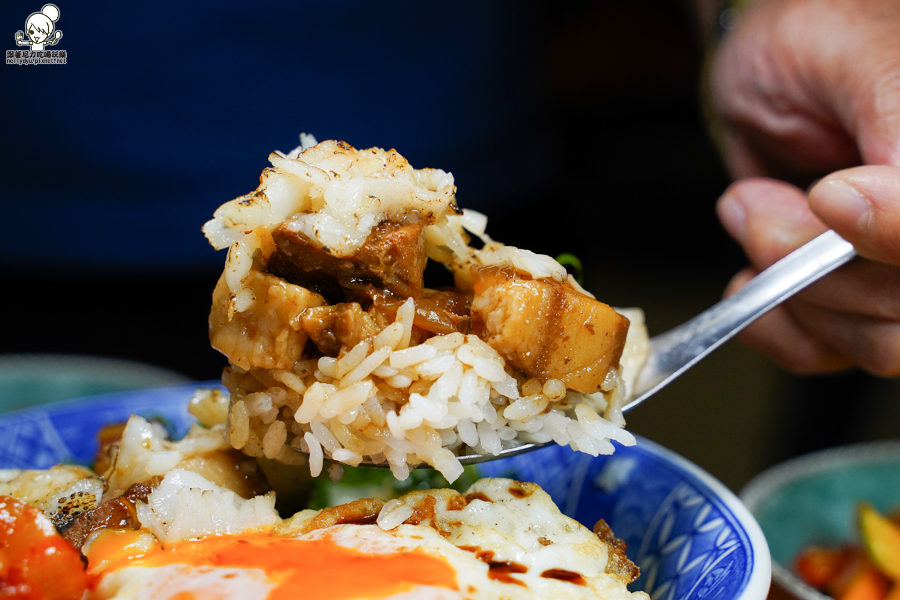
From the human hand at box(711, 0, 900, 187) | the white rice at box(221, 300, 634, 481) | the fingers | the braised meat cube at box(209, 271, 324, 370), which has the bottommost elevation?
the white rice at box(221, 300, 634, 481)

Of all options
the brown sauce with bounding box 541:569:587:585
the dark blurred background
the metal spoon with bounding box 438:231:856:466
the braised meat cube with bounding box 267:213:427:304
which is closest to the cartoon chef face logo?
the dark blurred background

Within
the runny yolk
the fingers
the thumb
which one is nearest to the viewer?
the runny yolk

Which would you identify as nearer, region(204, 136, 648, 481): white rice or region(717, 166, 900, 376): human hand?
region(204, 136, 648, 481): white rice

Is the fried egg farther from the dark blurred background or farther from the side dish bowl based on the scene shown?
the dark blurred background

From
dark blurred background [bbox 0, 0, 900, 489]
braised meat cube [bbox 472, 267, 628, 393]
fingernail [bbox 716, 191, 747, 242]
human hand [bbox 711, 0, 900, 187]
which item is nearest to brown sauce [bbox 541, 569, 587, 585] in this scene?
braised meat cube [bbox 472, 267, 628, 393]

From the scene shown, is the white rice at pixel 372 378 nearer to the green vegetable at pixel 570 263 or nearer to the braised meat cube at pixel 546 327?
the braised meat cube at pixel 546 327

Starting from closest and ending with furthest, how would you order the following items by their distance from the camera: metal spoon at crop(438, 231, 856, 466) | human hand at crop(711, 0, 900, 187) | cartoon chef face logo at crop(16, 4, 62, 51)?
metal spoon at crop(438, 231, 856, 466) → human hand at crop(711, 0, 900, 187) → cartoon chef face logo at crop(16, 4, 62, 51)

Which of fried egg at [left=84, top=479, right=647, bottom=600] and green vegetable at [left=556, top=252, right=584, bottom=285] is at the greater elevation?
green vegetable at [left=556, top=252, right=584, bottom=285]

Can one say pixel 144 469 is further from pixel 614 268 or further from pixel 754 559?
pixel 614 268
